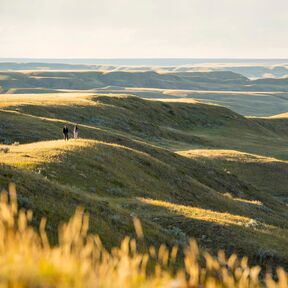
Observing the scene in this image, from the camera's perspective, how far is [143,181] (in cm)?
4016

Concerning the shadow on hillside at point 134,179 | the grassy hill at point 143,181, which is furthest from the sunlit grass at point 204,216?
the shadow on hillside at point 134,179

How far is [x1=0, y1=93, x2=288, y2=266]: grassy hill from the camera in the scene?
22016 mm

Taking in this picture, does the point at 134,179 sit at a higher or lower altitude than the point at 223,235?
lower

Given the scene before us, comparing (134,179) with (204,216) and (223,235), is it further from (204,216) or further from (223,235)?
(223,235)

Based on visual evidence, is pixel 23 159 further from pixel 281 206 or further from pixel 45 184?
pixel 281 206

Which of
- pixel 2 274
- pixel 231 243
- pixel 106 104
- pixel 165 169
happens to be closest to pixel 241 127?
pixel 106 104

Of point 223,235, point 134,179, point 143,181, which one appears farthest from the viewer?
point 143,181

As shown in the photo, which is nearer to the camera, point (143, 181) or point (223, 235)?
point (223, 235)

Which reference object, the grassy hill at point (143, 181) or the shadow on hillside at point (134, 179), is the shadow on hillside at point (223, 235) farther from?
the shadow on hillside at point (134, 179)

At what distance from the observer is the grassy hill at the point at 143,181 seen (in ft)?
72.2

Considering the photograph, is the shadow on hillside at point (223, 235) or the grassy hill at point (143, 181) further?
the shadow on hillside at point (223, 235)

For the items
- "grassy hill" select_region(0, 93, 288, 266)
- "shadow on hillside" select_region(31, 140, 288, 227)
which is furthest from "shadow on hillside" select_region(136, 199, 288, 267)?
"shadow on hillside" select_region(31, 140, 288, 227)

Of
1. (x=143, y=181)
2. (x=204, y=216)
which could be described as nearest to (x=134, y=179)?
(x=143, y=181)

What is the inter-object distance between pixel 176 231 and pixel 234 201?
22460 mm
